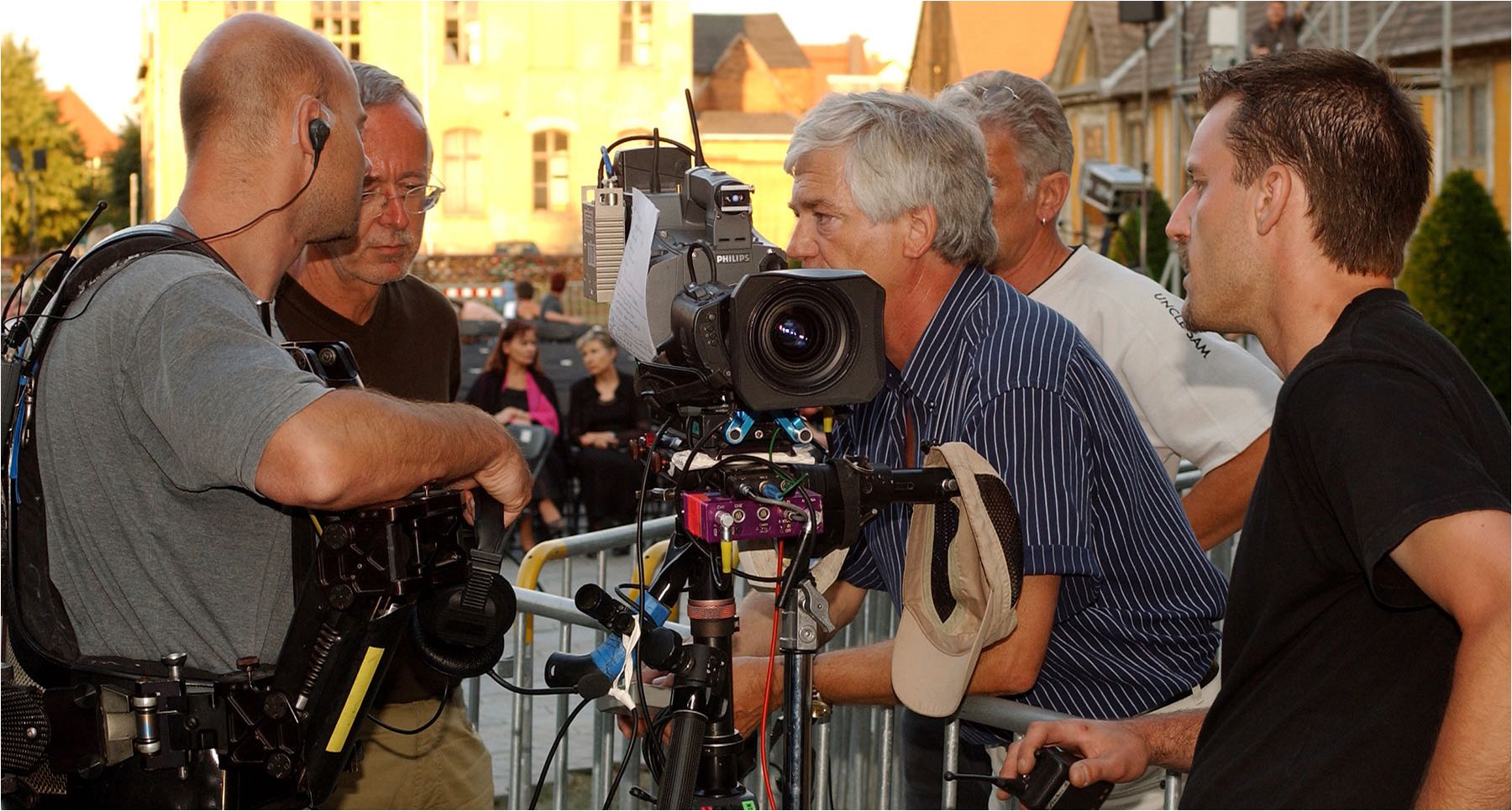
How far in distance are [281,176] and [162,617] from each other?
0.75m

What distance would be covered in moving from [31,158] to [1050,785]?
5410 centimetres

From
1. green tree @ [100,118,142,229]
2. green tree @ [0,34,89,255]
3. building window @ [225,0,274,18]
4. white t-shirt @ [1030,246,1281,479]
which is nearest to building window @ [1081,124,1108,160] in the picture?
building window @ [225,0,274,18]

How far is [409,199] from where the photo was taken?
3.76 m

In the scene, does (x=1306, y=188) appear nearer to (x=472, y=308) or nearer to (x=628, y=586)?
(x=628, y=586)

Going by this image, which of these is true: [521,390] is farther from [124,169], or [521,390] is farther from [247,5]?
[124,169]

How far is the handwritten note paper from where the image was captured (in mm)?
2486

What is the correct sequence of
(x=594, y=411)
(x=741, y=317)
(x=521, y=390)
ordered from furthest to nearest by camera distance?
1. (x=594, y=411)
2. (x=521, y=390)
3. (x=741, y=317)

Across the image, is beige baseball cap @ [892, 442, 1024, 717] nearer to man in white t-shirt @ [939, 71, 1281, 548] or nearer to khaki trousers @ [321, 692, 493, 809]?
man in white t-shirt @ [939, 71, 1281, 548]

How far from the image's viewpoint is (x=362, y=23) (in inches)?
1540

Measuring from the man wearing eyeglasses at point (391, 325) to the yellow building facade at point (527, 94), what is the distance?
121 ft

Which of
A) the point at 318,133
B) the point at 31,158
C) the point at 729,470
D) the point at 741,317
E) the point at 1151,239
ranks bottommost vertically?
the point at 729,470

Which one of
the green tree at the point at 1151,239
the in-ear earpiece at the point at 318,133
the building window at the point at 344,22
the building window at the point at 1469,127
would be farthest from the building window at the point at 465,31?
the in-ear earpiece at the point at 318,133

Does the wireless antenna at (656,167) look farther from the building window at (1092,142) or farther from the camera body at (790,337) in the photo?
the building window at (1092,142)

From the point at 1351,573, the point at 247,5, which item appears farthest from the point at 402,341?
the point at 247,5
